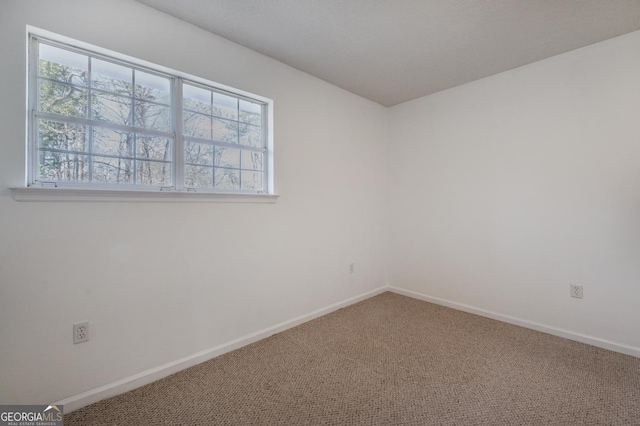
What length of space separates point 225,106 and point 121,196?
1.12m

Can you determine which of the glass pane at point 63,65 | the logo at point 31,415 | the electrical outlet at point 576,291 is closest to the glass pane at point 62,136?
the glass pane at point 63,65

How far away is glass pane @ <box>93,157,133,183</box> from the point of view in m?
1.84

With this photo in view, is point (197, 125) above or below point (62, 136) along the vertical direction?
above

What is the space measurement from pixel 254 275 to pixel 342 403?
→ 49.1 inches

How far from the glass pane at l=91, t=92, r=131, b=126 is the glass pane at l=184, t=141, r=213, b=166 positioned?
A: 41cm

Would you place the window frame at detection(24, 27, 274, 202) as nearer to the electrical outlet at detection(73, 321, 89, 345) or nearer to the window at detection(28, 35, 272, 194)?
the window at detection(28, 35, 272, 194)

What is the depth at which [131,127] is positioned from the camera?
76.4 inches

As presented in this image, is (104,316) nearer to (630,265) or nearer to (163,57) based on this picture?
(163,57)

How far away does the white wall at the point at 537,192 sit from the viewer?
230 cm

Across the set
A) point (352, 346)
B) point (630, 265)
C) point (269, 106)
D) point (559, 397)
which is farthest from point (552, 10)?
point (352, 346)

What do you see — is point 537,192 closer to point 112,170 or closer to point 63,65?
point 112,170

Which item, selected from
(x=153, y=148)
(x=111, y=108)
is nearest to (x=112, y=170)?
(x=153, y=148)

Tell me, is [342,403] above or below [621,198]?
below

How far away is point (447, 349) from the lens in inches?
92.4
